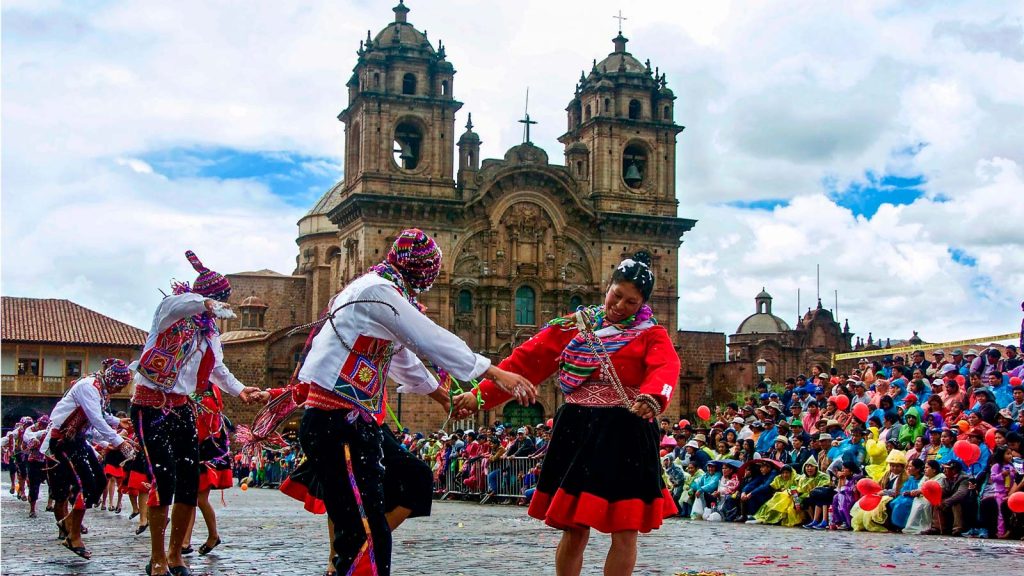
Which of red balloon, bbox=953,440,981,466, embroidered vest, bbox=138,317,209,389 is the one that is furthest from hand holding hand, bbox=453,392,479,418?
red balloon, bbox=953,440,981,466

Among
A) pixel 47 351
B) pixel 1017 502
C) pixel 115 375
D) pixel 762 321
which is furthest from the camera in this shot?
pixel 762 321

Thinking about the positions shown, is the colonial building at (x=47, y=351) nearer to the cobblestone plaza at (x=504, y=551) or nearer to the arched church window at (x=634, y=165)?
the arched church window at (x=634, y=165)

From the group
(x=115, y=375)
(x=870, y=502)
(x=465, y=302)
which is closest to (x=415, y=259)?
(x=115, y=375)

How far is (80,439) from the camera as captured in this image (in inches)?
436

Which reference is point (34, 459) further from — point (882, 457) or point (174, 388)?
point (882, 457)

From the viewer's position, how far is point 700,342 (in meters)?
57.8

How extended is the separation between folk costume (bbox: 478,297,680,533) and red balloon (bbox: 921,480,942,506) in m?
8.68

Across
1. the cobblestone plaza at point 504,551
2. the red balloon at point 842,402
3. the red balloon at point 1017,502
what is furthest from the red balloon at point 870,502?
the red balloon at point 842,402

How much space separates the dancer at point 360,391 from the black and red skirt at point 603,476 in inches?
18.4

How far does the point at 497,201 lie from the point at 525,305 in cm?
423

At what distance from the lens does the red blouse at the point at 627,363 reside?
6.11 meters

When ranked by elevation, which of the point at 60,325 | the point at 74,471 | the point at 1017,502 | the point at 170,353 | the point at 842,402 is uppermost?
the point at 60,325

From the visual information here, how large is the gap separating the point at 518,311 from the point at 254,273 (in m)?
19.2

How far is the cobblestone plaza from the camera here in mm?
8789
